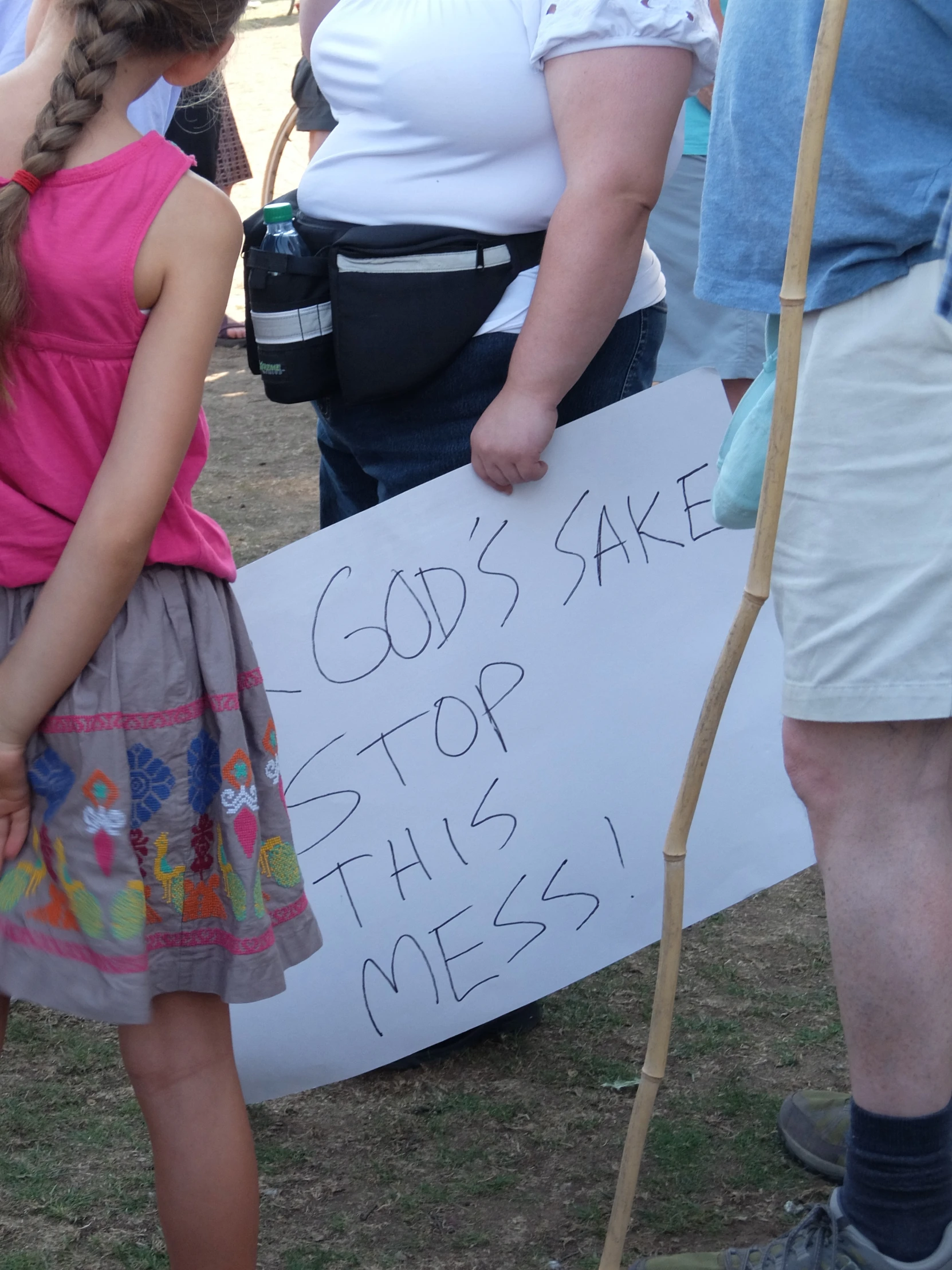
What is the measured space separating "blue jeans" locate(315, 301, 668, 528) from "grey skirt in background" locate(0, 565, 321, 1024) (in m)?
0.54

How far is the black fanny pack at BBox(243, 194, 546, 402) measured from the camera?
1.62m

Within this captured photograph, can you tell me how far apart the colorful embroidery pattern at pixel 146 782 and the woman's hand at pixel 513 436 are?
658 mm

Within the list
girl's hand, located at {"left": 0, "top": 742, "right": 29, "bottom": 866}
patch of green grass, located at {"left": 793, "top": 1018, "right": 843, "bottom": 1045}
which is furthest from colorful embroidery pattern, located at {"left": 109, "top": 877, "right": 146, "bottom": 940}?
patch of green grass, located at {"left": 793, "top": 1018, "right": 843, "bottom": 1045}

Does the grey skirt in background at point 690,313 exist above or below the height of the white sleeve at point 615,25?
below

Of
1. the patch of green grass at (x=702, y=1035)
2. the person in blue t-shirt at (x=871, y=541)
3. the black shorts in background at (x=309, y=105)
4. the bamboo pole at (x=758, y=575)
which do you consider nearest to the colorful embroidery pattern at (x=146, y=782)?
the bamboo pole at (x=758, y=575)

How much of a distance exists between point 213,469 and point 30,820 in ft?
11.5

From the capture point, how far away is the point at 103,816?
1.20 m

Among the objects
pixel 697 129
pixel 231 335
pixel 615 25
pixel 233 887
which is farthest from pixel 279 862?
pixel 231 335

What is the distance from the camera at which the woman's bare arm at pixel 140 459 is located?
3.79 ft

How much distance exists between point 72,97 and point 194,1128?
892 mm

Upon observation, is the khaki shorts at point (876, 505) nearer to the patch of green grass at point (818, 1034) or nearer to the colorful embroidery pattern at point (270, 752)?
the colorful embroidery pattern at point (270, 752)

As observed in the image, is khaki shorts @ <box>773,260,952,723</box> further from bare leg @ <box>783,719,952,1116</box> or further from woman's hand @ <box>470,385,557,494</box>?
woman's hand @ <box>470,385,557,494</box>

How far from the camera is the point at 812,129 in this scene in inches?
41.4

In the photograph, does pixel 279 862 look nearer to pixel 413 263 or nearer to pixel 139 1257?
pixel 139 1257
